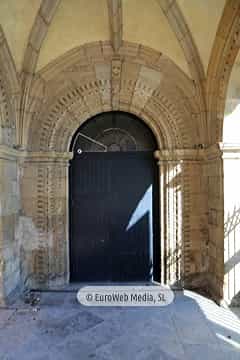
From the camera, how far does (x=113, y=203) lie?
3732mm

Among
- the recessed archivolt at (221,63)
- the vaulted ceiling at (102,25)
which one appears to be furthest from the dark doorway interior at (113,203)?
the vaulted ceiling at (102,25)

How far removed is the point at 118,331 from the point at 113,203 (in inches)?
67.5

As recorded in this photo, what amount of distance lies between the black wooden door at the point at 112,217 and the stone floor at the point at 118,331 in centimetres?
68

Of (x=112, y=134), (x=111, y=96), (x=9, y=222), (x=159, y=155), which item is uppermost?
(x=111, y=96)

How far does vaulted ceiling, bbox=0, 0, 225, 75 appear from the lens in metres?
2.91

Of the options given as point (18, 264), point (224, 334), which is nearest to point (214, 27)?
point (224, 334)

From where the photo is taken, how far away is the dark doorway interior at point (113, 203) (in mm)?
3725

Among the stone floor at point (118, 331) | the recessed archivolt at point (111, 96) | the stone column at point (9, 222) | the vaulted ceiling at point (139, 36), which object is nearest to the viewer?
the stone floor at point (118, 331)

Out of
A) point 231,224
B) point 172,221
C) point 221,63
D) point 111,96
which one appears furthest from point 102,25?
point 231,224

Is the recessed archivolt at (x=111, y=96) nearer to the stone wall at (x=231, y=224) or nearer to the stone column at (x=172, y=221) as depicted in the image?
the stone column at (x=172, y=221)

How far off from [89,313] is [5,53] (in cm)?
339

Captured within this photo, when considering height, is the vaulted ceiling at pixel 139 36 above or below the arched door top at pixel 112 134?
above

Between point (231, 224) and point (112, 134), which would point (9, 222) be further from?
point (231, 224)

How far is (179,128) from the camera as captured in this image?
3.54 m
